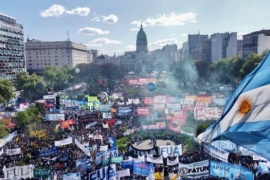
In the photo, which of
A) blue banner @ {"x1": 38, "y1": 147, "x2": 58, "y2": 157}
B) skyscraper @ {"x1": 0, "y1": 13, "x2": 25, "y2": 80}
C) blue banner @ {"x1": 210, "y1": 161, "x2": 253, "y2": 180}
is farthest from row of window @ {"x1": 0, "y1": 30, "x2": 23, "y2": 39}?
blue banner @ {"x1": 210, "y1": 161, "x2": 253, "y2": 180}

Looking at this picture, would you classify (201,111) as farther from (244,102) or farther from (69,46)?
(69,46)

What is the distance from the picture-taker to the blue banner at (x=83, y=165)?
19.7 meters

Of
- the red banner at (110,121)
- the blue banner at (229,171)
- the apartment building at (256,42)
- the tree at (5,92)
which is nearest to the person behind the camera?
the blue banner at (229,171)

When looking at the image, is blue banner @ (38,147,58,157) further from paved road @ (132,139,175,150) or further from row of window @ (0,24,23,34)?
row of window @ (0,24,23,34)

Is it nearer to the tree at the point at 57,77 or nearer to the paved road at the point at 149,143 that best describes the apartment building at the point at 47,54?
the tree at the point at 57,77

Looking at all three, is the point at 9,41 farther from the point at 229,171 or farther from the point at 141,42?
the point at 141,42

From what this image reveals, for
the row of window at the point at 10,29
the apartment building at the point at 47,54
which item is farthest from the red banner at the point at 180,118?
the apartment building at the point at 47,54

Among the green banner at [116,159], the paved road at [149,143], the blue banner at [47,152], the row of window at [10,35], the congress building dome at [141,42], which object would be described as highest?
the congress building dome at [141,42]

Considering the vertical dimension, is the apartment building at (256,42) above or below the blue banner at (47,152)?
above

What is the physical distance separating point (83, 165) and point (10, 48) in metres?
67.2

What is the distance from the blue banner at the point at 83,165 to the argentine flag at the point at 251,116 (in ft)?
41.4

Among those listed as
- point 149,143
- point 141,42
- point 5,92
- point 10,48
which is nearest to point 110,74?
point 10,48

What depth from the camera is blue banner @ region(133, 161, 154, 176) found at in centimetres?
1818

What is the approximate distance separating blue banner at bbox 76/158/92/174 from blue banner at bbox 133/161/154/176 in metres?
3.08
